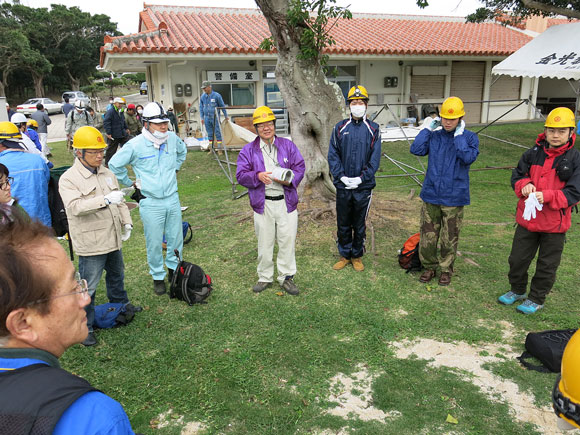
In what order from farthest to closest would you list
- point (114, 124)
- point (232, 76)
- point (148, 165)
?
1. point (232, 76)
2. point (114, 124)
3. point (148, 165)

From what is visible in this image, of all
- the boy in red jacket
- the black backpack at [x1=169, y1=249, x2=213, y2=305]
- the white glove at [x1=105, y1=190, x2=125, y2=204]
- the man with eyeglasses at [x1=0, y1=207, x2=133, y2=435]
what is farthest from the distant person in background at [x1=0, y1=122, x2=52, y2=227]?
the boy in red jacket

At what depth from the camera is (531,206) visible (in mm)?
3939

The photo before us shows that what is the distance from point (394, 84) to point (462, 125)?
43.4 feet

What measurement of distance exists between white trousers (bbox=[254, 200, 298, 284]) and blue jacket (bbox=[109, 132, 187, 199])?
1.01 m

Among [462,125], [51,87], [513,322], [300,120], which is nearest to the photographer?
[513,322]

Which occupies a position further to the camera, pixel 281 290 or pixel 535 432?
pixel 281 290

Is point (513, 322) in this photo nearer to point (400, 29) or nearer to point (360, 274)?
point (360, 274)

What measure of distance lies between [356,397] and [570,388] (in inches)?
83.2

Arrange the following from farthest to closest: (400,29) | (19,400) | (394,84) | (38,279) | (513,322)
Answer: (400,29) < (394,84) < (513,322) < (38,279) < (19,400)

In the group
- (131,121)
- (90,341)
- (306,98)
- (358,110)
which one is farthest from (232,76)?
(90,341)

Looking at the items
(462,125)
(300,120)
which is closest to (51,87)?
(300,120)

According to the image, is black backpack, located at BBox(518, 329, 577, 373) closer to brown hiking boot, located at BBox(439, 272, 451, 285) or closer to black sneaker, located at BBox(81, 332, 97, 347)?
brown hiking boot, located at BBox(439, 272, 451, 285)

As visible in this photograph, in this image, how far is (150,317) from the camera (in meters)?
4.42

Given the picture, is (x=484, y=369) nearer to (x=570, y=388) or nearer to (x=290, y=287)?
(x=290, y=287)
